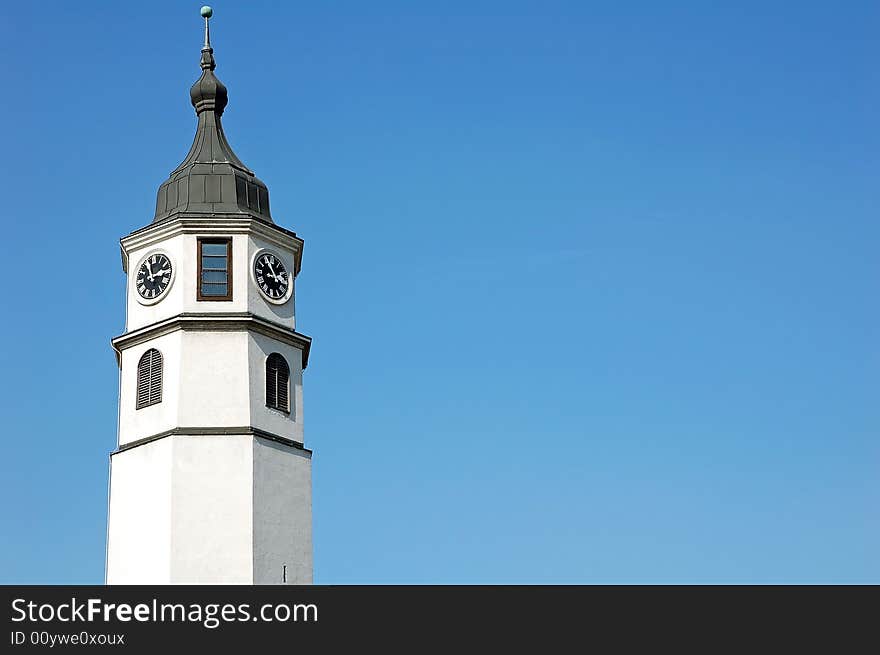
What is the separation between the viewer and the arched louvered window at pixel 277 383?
48.7 meters

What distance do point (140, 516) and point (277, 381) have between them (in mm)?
5390

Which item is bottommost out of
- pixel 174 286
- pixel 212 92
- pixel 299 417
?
pixel 299 417

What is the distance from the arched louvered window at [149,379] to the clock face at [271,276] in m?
3.56

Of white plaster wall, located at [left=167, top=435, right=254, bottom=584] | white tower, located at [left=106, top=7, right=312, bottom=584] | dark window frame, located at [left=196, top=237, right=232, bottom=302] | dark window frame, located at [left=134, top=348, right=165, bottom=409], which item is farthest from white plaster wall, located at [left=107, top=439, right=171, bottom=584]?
dark window frame, located at [left=196, top=237, right=232, bottom=302]

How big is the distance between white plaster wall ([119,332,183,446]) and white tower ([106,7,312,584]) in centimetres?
4

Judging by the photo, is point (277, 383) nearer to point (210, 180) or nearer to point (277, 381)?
point (277, 381)

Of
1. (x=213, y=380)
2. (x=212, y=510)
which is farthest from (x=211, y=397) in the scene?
(x=212, y=510)

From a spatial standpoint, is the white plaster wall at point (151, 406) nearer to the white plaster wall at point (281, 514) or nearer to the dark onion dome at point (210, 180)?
the white plaster wall at point (281, 514)

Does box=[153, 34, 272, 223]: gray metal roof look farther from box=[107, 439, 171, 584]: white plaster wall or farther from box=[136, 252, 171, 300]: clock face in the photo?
box=[107, 439, 171, 584]: white plaster wall

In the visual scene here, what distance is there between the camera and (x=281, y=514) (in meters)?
47.3
